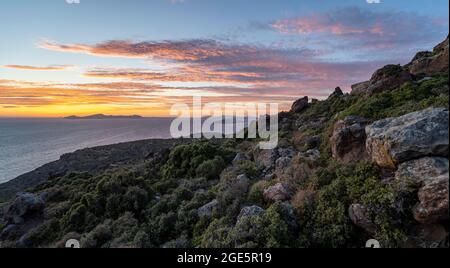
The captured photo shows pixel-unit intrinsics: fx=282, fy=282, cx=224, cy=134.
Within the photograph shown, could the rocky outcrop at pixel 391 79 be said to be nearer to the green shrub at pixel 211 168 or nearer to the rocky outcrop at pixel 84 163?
the green shrub at pixel 211 168

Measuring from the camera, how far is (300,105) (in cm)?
3192

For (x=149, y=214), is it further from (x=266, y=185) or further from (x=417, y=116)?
(x=417, y=116)

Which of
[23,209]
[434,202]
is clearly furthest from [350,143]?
[23,209]

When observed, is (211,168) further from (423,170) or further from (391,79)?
(423,170)

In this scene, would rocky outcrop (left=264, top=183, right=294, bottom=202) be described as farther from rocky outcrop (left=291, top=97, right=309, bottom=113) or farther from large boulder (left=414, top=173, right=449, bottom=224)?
rocky outcrop (left=291, top=97, right=309, bottom=113)

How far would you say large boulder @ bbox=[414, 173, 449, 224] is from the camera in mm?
5402

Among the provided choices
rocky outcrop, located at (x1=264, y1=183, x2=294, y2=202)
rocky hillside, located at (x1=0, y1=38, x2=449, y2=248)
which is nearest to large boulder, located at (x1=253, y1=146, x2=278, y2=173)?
rocky hillside, located at (x1=0, y1=38, x2=449, y2=248)

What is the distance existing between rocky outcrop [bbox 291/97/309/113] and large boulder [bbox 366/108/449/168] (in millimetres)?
24156

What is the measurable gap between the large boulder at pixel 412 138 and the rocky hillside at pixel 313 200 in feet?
0.07

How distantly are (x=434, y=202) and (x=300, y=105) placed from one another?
2715 centimetres

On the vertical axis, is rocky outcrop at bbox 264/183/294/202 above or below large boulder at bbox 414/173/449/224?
below

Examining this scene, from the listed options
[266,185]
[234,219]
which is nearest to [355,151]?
[266,185]

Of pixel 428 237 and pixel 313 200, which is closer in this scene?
pixel 428 237

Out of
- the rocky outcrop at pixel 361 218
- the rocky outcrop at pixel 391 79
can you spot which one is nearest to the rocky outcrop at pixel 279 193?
the rocky outcrop at pixel 361 218
